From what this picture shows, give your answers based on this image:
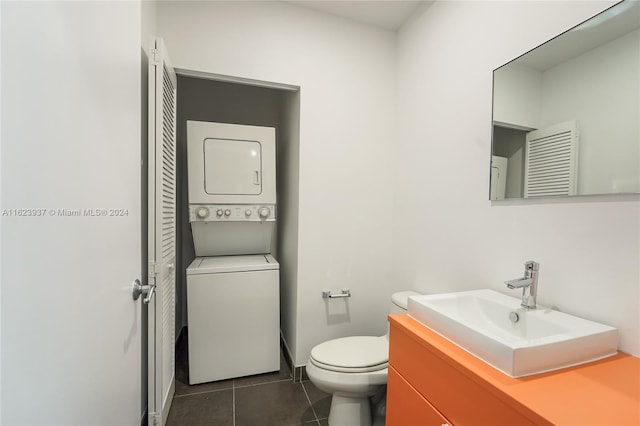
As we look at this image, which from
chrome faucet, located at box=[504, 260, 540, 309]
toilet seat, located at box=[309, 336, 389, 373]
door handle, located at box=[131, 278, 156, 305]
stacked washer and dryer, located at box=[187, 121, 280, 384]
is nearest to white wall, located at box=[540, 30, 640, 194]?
chrome faucet, located at box=[504, 260, 540, 309]

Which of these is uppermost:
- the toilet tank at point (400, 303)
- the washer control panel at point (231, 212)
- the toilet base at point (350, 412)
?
the washer control panel at point (231, 212)

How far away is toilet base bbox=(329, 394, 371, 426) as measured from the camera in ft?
4.86

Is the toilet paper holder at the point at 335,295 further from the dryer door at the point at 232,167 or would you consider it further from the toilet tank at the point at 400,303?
the dryer door at the point at 232,167

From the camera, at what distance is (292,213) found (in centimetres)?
212

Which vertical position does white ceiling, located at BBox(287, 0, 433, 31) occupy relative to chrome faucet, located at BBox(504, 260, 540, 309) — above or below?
above

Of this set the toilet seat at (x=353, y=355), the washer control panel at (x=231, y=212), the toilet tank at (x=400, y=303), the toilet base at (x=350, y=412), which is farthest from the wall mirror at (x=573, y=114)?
the washer control panel at (x=231, y=212)

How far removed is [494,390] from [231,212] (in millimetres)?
1877

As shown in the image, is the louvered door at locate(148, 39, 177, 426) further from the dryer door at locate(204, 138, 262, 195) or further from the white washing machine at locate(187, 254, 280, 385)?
the dryer door at locate(204, 138, 262, 195)

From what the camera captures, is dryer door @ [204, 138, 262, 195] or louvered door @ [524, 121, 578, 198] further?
dryer door @ [204, 138, 262, 195]

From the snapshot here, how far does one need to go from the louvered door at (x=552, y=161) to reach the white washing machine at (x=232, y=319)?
1.62 meters

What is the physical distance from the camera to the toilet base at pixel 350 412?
148 centimetres

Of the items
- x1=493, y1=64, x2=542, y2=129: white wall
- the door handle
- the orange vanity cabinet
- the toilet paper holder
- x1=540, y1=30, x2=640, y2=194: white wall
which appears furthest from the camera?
the toilet paper holder

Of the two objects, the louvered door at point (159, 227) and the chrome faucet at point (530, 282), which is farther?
the louvered door at point (159, 227)

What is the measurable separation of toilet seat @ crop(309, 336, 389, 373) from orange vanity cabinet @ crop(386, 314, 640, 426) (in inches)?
14.0
